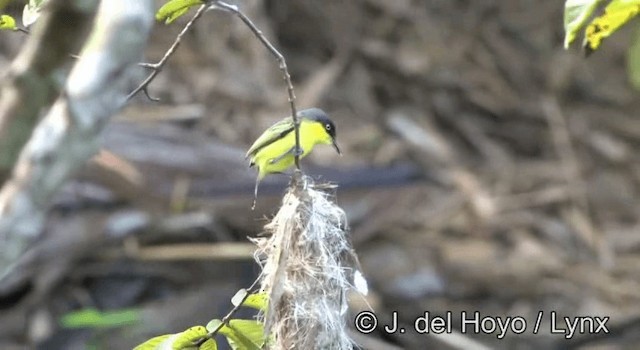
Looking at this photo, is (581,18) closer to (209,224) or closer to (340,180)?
(209,224)

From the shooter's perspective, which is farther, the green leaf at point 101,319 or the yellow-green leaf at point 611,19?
the green leaf at point 101,319

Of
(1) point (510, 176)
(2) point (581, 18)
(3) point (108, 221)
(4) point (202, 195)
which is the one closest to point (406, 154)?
(1) point (510, 176)

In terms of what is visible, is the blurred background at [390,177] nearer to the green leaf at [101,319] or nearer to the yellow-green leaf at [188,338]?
the green leaf at [101,319]

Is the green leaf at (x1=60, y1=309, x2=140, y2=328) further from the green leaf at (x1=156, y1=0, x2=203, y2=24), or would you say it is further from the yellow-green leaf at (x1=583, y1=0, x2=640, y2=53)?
the yellow-green leaf at (x1=583, y1=0, x2=640, y2=53)

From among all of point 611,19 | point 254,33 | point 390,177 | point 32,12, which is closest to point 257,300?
point 254,33

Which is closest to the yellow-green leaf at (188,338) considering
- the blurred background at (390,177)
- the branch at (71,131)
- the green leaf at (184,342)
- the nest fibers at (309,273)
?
the green leaf at (184,342)

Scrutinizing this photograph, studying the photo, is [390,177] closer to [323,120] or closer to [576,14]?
[323,120]

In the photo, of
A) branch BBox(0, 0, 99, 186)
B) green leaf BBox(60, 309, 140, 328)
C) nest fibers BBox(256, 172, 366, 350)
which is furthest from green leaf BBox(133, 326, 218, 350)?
green leaf BBox(60, 309, 140, 328)
